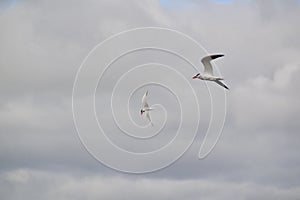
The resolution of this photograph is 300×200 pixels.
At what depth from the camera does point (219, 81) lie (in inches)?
4946

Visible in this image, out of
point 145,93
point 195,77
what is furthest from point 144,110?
point 195,77

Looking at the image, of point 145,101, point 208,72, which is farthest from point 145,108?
point 208,72

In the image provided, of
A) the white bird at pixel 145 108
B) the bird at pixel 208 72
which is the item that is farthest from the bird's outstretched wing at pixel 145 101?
the bird at pixel 208 72

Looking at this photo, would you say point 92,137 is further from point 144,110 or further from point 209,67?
point 209,67

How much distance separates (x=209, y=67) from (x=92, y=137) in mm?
32748

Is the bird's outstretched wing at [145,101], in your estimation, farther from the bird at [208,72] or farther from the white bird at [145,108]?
the bird at [208,72]

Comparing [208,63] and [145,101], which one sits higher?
[145,101]

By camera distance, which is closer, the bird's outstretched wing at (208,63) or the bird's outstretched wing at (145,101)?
the bird's outstretched wing at (208,63)

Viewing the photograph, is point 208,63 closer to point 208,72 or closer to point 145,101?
point 208,72

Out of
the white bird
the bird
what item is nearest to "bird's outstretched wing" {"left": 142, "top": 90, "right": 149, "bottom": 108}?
the white bird

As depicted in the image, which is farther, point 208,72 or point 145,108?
point 145,108

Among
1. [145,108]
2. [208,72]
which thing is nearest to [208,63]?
[208,72]

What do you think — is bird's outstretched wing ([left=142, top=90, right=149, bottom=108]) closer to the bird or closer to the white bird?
the white bird

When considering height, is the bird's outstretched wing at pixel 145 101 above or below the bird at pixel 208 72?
above
